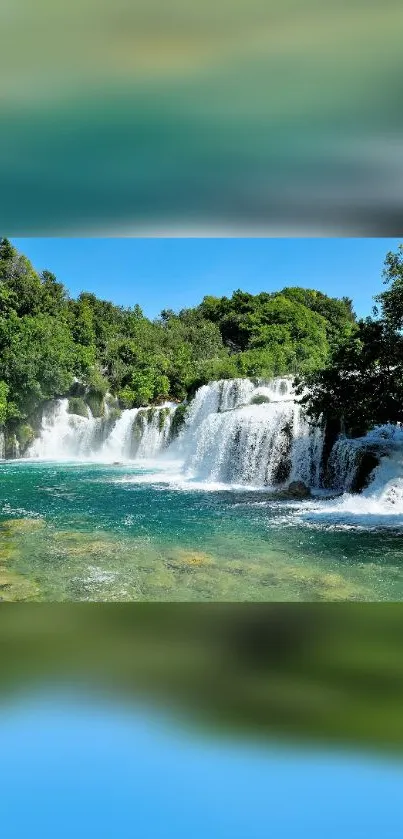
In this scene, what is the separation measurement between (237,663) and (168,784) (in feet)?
2.30

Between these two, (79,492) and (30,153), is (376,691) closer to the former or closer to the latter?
(30,153)

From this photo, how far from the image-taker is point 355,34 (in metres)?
1.54

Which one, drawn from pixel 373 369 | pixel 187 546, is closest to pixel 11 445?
pixel 187 546

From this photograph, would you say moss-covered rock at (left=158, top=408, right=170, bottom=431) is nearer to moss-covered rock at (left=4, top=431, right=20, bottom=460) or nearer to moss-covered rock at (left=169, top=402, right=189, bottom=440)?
moss-covered rock at (left=169, top=402, right=189, bottom=440)

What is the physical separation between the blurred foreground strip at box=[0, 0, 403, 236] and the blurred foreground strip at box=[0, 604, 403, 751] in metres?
1.57

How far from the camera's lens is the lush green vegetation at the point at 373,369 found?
189 inches

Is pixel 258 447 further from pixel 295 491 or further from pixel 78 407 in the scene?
pixel 78 407

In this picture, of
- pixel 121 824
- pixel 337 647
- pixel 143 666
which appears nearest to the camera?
Result: pixel 121 824

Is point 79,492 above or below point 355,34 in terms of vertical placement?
below

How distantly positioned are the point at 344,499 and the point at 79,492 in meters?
2.82

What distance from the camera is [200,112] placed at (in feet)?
6.50

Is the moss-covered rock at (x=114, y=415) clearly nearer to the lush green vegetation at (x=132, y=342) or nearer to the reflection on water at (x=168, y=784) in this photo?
the lush green vegetation at (x=132, y=342)

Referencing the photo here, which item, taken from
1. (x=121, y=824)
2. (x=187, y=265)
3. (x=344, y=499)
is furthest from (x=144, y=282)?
(x=121, y=824)

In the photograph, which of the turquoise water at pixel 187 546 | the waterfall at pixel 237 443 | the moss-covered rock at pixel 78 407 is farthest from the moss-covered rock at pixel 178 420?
the turquoise water at pixel 187 546
